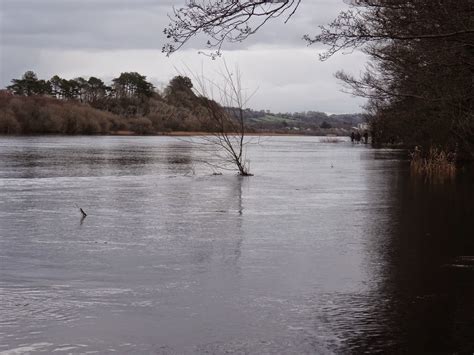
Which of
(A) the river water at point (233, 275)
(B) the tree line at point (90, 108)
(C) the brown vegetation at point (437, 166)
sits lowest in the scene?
(A) the river water at point (233, 275)

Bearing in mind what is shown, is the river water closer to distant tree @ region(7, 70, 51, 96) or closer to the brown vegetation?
the brown vegetation

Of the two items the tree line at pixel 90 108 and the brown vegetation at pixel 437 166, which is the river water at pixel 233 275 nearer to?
the brown vegetation at pixel 437 166

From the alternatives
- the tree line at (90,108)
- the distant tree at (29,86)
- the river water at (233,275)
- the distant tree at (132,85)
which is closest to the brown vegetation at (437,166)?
the river water at (233,275)

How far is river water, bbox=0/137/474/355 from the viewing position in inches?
250

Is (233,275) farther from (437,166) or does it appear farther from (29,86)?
(29,86)

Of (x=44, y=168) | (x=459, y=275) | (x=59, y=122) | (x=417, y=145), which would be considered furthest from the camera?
(x=59, y=122)

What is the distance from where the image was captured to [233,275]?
8.91 m

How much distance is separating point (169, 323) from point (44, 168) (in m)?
23.1

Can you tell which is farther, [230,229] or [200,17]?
[230,229]

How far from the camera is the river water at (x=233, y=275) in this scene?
Answer: 6352mm

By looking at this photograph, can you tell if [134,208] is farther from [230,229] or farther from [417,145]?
[417,145]

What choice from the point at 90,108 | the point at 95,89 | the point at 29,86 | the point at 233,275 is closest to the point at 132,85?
the point at 95,89

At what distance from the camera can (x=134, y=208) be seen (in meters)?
15.8

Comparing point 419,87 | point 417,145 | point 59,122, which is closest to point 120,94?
point 59,122
